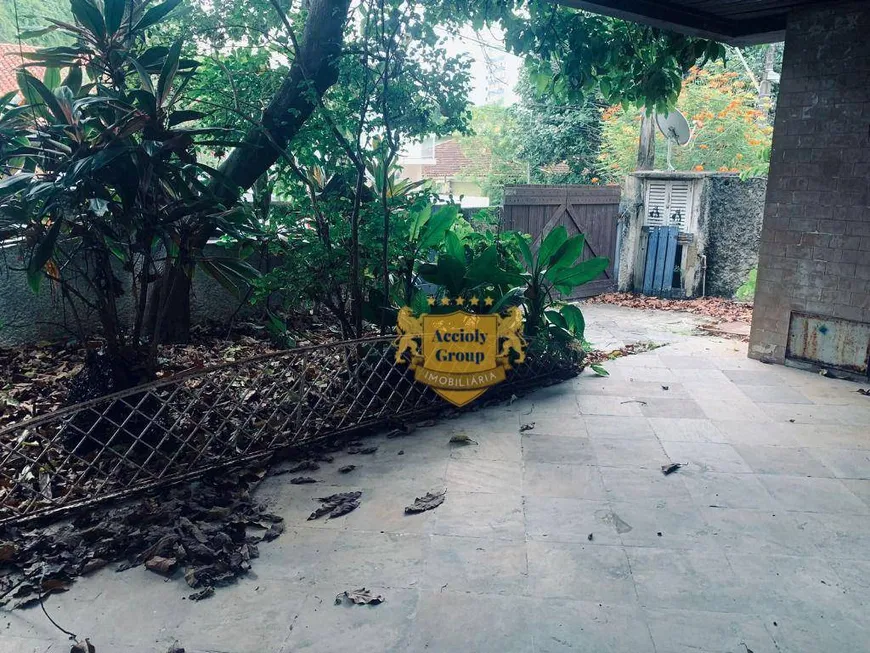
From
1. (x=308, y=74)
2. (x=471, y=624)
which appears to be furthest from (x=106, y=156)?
(x=471, y=624)

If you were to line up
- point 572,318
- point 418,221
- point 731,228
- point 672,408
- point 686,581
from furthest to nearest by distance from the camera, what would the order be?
point 731,228 < point 572,318 < point 418,221 < point 672,408 < point 686,581

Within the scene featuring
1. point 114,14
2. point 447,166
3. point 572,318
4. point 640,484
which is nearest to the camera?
point 114,14

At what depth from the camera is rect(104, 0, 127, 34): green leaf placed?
3.21 m

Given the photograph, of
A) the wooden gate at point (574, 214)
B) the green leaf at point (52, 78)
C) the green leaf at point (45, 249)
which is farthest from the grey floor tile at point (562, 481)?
the wooden gate at point (574, 214)

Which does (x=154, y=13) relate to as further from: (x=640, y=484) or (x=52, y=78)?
(x=640, y=484)

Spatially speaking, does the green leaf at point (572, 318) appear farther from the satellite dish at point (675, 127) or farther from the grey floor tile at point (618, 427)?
the satellite dish at point (675, 127)

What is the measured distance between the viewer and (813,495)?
3.39 meters

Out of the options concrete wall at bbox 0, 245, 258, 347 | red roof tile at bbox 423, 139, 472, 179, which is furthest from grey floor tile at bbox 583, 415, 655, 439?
red roof tile at bbox 423, 139, 472, 179

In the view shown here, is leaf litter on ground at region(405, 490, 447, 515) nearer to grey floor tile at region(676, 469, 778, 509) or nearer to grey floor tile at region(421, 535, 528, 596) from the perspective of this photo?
grey floor tile at region(421, 535, 528, 596)

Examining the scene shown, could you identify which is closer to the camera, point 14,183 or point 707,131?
point 14,183

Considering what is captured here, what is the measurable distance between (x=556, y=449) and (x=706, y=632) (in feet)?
5.61

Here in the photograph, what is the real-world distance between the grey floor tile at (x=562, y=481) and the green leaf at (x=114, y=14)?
3.08 metres

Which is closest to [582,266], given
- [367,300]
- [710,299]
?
[367,300]

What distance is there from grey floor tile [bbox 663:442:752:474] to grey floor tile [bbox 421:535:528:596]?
55.0 inches
